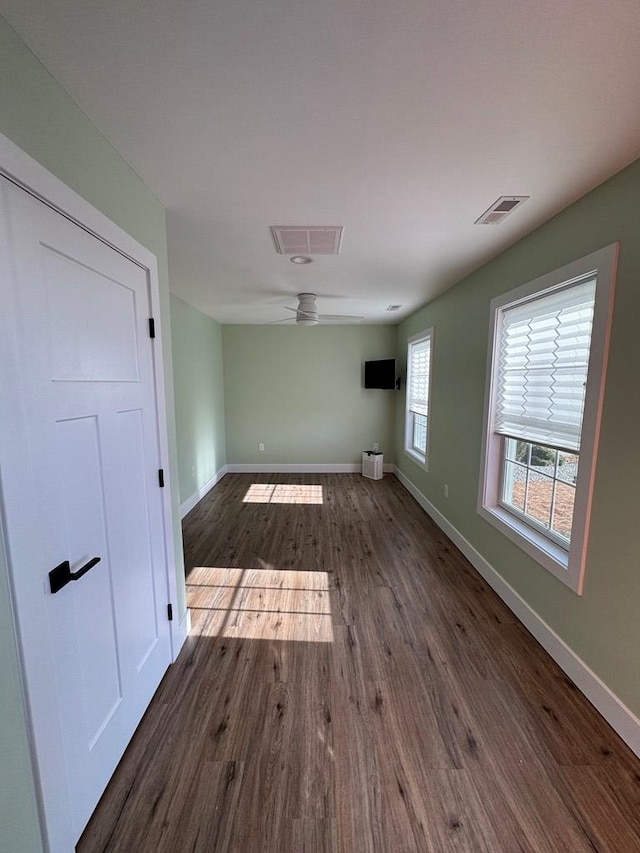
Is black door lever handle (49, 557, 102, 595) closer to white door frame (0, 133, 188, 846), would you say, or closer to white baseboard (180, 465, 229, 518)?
white door frame (0, 133, 188, 846)

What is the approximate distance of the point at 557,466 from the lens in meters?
1.98

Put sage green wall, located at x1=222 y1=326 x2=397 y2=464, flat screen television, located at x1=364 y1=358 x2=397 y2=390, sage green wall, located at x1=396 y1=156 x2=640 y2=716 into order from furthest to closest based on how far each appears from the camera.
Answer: sage green wall, located at x1=222 y1=326 x2=397 y2=464 → flat screen television, located at x1=364 y1=358 x2=397 y2=390 → sage green wall, located at x1=396 y1=156 x2=640 y2=716

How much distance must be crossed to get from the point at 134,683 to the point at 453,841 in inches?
53.2

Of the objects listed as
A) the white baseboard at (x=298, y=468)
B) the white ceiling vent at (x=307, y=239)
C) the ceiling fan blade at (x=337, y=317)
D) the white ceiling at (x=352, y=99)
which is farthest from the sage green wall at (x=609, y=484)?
the white baseboard at (x=298, y=468)

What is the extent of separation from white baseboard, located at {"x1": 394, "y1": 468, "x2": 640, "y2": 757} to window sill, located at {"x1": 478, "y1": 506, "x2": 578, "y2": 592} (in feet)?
1.13

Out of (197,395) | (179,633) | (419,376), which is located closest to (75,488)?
(179,633)

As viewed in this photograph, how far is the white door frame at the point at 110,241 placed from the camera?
0.86 meters

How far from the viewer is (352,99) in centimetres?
109

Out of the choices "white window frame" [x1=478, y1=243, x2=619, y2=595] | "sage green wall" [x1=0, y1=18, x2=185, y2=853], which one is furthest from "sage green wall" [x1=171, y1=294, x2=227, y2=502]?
"white window frame" [x1=478, y1=243, x2=619, y2=595]

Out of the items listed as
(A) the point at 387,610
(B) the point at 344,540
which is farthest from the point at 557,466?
Result: (B) the point at 344,540

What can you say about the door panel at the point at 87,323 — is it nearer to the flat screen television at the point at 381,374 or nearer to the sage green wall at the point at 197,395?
the sage green wall at the point at 197,395

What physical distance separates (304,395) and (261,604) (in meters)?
3.71

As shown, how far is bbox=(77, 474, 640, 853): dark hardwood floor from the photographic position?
1.14 metres

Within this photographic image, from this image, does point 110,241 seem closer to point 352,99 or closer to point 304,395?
point 352,99
